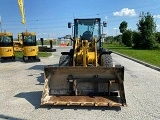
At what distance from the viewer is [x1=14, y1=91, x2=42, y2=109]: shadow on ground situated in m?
6.81

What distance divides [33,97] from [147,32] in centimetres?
2981

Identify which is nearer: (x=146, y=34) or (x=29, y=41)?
(x=29, y=41)

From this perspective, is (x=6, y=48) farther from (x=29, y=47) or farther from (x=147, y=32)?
(x=147, y=32)

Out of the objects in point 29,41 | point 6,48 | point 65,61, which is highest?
point 29,41

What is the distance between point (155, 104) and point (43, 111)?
9.57 ft

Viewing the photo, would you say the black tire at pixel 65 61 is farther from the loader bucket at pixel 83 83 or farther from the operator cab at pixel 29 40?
the operator cab at pixel 29 40

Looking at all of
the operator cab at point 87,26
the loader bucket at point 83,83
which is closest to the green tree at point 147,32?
the operator cab at point 87,26

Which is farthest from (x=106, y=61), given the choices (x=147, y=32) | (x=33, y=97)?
(x=147, y=32)

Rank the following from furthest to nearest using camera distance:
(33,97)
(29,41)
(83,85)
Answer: (29,41) < (33,97) < (83,85)

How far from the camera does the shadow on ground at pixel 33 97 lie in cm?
681

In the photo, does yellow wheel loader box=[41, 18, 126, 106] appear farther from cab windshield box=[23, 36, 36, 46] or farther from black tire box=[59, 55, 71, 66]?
cab windshield box=[23, 36, 36, 46]

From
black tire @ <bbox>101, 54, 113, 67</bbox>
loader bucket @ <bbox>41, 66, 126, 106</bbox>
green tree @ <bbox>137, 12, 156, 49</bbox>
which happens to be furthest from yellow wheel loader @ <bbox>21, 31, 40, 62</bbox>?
green tree @ <bbox>137, 12, 156, 49</bbox>

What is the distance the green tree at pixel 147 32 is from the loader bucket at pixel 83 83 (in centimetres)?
2842

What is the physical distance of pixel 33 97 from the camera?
293 inches
